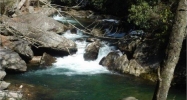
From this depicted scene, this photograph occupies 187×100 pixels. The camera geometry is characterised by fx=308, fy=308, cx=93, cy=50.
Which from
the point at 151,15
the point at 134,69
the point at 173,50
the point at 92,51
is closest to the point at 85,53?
the point at 92,51

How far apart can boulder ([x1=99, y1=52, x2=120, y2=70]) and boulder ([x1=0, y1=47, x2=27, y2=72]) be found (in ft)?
11.9

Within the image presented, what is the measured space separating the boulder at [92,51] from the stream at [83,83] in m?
0.39

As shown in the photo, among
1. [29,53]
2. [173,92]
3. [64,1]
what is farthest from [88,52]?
[64,1]

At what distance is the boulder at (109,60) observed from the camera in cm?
1418

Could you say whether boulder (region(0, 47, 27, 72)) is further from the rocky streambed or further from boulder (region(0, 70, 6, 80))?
boulder (region(0, 70, 6, 80))

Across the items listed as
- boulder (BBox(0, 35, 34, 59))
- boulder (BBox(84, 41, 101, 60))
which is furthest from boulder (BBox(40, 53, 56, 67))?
boulder (BBox(84, 41, 101, 60))

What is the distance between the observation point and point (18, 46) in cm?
1431

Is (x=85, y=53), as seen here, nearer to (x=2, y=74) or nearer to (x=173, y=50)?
(x=2, y=74)

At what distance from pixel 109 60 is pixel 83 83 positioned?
2.73m

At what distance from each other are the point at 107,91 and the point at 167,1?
581 cm

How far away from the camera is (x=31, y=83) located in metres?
11.7

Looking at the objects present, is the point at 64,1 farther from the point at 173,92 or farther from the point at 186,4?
the point at 186,4

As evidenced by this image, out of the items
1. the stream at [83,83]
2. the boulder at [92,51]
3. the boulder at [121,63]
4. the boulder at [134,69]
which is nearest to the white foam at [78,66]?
the stream at [83,83]

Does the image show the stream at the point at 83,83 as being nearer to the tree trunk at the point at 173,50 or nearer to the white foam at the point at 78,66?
the white foam at the point at 78,66
